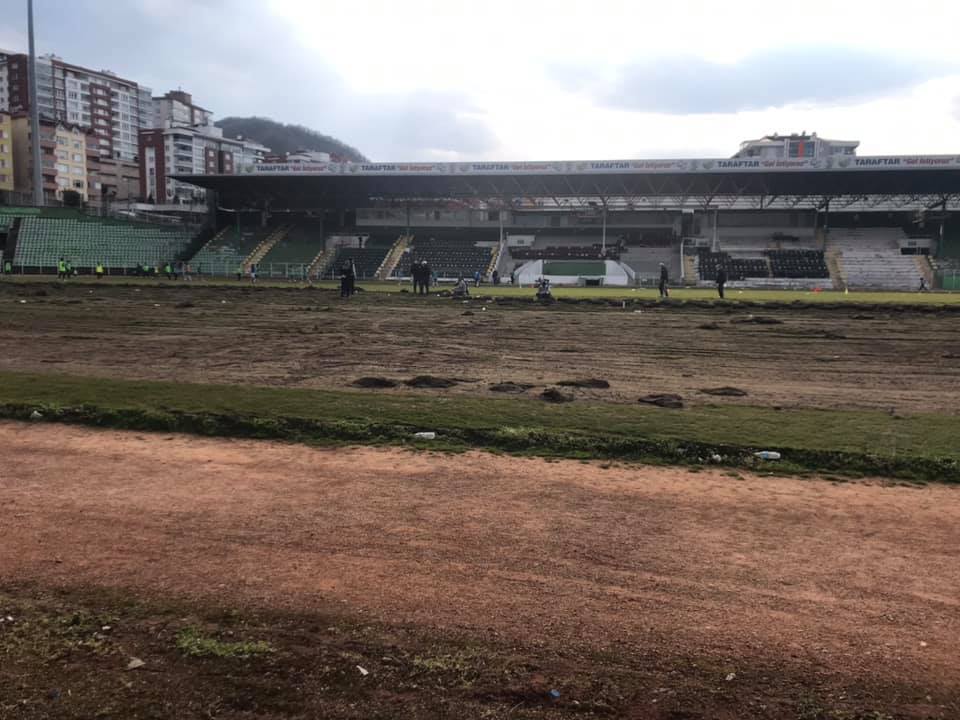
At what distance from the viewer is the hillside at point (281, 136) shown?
185m

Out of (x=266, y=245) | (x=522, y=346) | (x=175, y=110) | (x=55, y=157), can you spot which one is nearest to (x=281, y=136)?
(x=175, y=110)

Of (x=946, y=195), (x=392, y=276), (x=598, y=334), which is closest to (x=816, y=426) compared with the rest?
(x=598, y=334)

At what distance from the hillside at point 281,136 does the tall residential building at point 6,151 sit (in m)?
94.7

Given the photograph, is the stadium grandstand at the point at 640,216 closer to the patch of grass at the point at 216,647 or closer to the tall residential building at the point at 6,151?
the tall residential building at the point at 6,151

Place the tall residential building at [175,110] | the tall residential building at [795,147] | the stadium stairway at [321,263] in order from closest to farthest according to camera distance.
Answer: the stadium stairway at [321,263] → the tall residential building at [795,147] → the tall residential building at [175,110]

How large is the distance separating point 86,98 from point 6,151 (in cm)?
5145

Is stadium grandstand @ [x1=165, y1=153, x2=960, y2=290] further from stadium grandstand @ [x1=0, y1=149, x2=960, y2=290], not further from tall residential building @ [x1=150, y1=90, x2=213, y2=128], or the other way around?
tall residential building @ [x1=150, y1=90, x2=213, y2=128]

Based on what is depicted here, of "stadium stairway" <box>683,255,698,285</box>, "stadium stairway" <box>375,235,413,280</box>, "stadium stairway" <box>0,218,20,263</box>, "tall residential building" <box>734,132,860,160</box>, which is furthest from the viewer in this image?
"tall residential building" <box>734,132,860,160</box>

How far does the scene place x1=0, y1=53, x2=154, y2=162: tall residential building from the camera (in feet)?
391

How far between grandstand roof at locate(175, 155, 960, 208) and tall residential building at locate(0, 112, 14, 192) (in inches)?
1601

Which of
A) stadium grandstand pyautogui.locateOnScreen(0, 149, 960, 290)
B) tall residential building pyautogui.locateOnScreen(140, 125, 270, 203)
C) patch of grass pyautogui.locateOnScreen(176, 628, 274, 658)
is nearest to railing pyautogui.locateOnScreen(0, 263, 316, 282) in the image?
stadium grandstand pyautogui.locateOnScreen(0, 149, 960, 290)

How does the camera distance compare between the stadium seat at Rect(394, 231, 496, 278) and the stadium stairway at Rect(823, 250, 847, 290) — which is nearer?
the stadium stairway at Rect(823, 250, 847, 290)

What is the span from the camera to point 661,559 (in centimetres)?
489

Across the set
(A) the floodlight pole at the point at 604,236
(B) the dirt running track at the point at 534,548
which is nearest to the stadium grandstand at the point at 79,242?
(A) the floodlight pole at the point at 604,236
